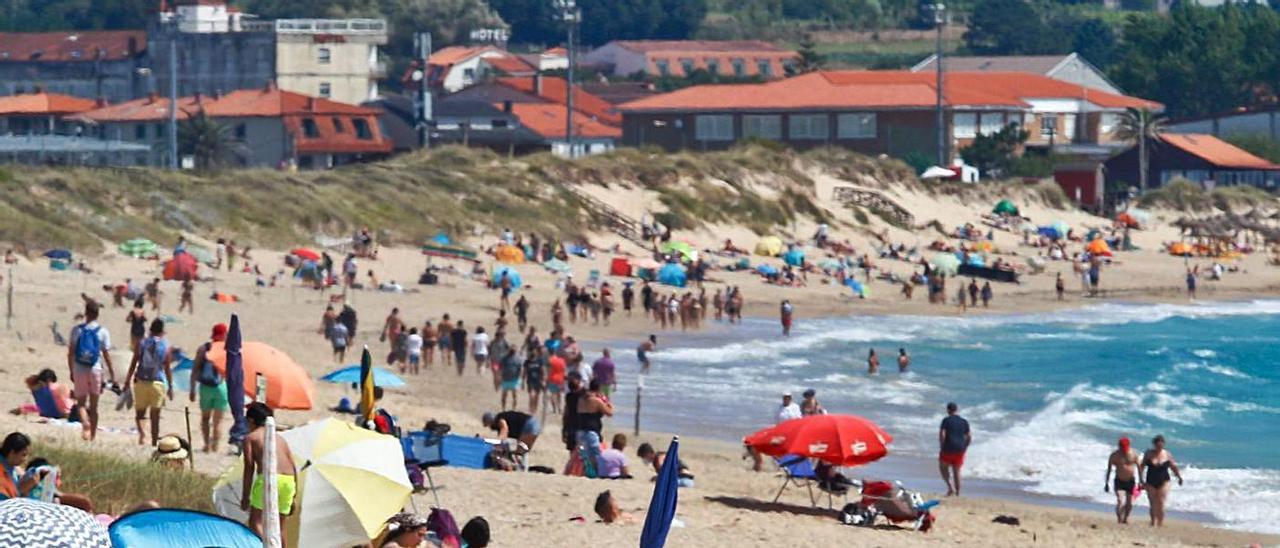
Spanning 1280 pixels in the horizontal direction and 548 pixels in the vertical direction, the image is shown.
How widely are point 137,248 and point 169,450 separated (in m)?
24.9

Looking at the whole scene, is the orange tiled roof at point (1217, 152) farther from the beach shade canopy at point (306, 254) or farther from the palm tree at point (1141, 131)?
the beach shade canopy at point (306, 254)

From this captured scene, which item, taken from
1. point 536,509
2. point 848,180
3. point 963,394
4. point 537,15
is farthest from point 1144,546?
point 537,15

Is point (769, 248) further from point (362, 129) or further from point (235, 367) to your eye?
point (235, 367)

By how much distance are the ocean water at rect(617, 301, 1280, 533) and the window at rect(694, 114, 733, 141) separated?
3284 cm

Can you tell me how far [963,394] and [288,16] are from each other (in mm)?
85230

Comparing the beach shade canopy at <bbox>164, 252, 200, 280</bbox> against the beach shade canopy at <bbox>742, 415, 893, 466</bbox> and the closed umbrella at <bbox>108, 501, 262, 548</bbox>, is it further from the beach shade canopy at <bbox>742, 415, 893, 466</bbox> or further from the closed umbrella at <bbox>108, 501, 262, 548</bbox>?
the closed umbrella at <bbox>108, 501, 262, 548</bbox>

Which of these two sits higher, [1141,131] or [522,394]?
[1141,131]

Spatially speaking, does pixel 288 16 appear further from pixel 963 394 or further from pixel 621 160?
pixel 963 394

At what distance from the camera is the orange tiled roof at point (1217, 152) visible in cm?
7862

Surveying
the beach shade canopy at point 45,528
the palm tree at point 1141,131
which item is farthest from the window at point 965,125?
the beach shade canopy at point 45,528

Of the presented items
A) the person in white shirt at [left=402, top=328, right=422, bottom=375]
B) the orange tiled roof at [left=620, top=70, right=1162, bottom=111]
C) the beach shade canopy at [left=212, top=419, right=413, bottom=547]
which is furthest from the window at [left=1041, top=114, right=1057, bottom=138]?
the beach shade canopy at [left=212, top=419, right=413, bottom=547]

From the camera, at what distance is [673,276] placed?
4234 centimetres

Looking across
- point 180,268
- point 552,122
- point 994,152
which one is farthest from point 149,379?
point 552,122

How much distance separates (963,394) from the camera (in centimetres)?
2967
